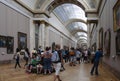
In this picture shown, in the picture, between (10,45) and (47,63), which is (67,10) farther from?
(47,63)

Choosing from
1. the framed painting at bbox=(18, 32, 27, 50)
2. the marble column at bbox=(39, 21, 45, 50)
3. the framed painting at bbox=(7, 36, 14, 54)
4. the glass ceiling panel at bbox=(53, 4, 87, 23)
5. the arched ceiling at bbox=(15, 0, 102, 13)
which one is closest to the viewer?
the framed painting at bbox=(7, 36, 14, 54)

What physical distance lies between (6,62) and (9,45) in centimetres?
162

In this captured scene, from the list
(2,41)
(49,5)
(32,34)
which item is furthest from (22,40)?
(49,5)

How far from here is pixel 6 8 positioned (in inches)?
802

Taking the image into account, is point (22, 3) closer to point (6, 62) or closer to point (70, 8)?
point (6, 62)

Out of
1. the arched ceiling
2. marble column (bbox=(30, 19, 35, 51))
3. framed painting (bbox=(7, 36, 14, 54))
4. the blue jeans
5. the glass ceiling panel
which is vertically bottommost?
the blue jeans

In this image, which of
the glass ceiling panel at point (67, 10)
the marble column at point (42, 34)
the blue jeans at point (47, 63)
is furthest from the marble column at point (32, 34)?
the blue jeans at point (47, 63)

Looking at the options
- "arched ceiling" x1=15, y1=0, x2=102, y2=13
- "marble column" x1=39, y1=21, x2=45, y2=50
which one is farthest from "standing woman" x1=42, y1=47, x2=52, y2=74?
"marble column" x1=39, y1=21, x2=45, y2=50

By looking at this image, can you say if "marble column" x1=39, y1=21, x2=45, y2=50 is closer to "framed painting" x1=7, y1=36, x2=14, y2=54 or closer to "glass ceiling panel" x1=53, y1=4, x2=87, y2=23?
"framed painting" x1=7, y1=36, x2=14, y2=54

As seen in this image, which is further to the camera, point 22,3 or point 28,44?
point 28,44

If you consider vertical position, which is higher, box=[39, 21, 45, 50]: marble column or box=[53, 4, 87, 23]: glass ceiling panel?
box=[53, 4, 87, 23]: glass ceiling panel

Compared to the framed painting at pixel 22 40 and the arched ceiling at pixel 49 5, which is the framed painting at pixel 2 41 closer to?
the framed painting at pixel 22 40

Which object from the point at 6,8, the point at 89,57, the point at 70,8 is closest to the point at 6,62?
the point at 6,8

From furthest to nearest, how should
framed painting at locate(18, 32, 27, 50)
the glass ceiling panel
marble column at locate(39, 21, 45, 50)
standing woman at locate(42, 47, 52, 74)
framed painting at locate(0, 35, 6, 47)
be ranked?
the glass ceiling panel
marble column at locate(39, 21, 45, 50)
framed painting at locate(18, 32, 27, 50)
framed painting at locate(0, 35, 6, 47)
standing woman at locate(42, 47, 52, 74)
